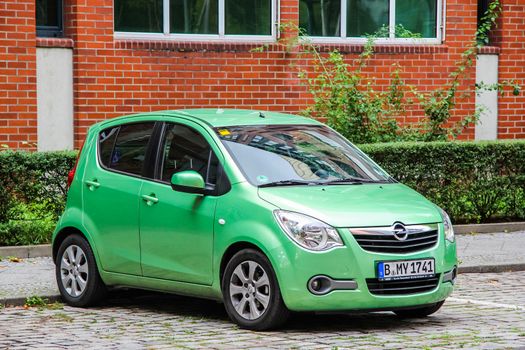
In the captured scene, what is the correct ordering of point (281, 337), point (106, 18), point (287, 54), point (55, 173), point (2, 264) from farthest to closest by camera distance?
point (287, 54)
point (106, 18)
point (55, 173)
point (2, 264)
point (281, 337)

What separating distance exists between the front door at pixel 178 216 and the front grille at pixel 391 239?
3.93 ft

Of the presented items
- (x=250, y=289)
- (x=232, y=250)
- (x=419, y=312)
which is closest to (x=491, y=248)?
(x=419, y=312)

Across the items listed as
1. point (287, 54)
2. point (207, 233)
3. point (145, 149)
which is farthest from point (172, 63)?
point (207, 233)

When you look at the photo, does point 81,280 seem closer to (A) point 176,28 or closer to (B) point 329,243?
(B) point 329,243

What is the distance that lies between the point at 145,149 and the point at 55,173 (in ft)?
13.0

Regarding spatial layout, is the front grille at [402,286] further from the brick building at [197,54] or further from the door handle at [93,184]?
the brick building at [197,54]

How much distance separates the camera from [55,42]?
54.8 ft

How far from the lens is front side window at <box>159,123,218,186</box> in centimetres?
975

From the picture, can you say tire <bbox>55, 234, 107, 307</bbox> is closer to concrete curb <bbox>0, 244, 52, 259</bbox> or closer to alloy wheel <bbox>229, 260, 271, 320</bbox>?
alloy wheel <bbox>229, 260, 271, 320</bbox>

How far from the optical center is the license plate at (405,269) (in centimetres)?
893

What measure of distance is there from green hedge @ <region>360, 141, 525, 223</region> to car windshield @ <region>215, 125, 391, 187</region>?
16.4 feet

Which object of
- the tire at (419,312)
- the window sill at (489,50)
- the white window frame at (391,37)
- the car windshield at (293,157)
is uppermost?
the white window frame at (391,37)

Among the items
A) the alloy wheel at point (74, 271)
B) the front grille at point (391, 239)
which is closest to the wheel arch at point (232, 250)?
the front grille at point (391, 239)

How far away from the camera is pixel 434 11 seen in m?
19.3
